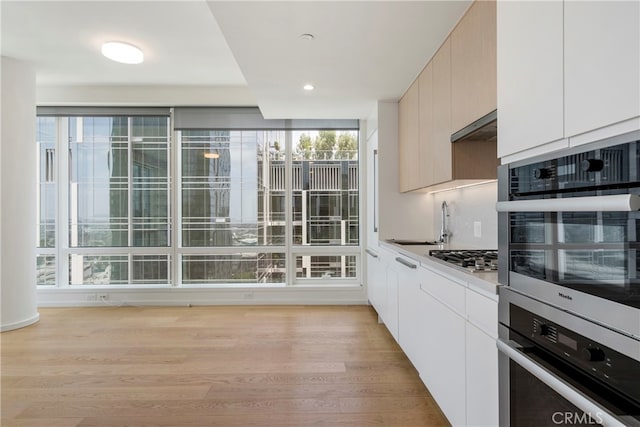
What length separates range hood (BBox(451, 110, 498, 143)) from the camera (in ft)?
5.83

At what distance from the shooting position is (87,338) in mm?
3334

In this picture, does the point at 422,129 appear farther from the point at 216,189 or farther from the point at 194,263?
the point at 194,263

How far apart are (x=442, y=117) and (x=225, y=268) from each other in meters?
3.34

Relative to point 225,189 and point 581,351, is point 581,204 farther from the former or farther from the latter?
point 225,189

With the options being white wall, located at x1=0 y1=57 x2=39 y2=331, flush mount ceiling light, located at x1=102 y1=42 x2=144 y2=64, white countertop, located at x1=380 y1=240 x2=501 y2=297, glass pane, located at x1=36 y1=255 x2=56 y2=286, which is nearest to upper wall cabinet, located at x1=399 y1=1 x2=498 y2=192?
white countertop, located at x1=380 y1=240 x2=501 y2=297

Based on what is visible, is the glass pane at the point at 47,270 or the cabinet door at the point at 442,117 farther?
the glass pane at the point at 47,270

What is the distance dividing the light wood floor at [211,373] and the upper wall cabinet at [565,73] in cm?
169

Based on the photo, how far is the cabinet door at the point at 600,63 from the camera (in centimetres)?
80

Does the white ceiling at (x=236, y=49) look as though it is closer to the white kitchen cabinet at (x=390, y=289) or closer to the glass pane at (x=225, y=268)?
the white kitchen cabinet at (x=390, y=289)

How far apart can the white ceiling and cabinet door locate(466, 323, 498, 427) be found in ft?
5.87

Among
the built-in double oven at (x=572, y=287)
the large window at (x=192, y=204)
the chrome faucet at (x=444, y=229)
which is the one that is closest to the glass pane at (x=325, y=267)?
the large window at (x=192, y=204)

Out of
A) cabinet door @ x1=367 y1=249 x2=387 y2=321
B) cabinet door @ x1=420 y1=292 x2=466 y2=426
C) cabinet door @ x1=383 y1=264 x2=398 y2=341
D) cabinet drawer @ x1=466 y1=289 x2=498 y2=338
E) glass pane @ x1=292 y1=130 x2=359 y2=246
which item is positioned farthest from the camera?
glass pane @ x1=292 y1=130 x2=359 y2=246

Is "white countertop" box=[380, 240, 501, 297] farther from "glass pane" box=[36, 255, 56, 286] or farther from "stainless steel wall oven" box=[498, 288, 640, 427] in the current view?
"glass pane" box=[36, 255, 56, 286]

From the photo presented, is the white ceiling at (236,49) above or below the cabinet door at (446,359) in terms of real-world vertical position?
above
